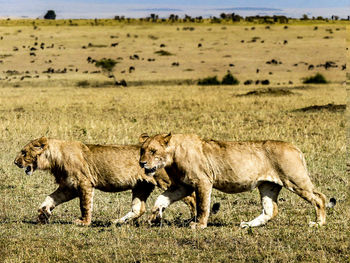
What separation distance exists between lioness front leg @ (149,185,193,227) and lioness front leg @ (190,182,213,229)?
168mm

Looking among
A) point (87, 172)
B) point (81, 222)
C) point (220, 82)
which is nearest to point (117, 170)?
point (87, 172)

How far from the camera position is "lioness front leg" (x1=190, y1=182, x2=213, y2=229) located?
360 inches

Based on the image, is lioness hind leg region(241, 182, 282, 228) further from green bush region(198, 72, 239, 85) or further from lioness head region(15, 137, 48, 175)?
green bush region(198, 72, 239, 85)

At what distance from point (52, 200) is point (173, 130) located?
12.3 meters

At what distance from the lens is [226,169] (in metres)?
A: 9.47

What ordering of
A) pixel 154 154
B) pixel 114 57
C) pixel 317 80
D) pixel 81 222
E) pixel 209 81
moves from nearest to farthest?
pixel 154 154, pixel 81 222, pixel 209 81, pixel 317 80, pixel 114 57

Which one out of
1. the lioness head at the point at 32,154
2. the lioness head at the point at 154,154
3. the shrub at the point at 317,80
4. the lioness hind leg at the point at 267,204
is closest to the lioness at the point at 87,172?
the lioness head at the point at 32,154

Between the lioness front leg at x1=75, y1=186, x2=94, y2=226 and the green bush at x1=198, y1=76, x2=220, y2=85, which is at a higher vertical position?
the lioness front leg at x1=75, y1=186, x2=94, y2=226

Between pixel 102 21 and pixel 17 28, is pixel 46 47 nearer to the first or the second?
pixel 17 28

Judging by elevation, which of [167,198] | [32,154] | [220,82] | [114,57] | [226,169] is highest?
[32,154]

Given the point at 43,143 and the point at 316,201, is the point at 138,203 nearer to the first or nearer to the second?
the point at 43,143

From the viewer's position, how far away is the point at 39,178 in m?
13.6

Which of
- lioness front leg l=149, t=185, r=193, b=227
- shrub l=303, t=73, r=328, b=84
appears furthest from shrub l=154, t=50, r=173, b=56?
lioness front leg l=149, t=185, r=193, b=227

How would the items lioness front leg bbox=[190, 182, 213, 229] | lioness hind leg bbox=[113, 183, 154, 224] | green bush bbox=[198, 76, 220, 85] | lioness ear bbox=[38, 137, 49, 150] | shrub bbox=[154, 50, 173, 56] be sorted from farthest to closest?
shrub bbox=[154, 50, 173, 56] → green bush bbox=[198, 76, 220, 85] → lioness ear bbox=[38, 137, 49, 150] → lioness hind leg bbox=[113, 183, 154, 224] → lioness front leg bbox=[190, 182, 213, 229]
